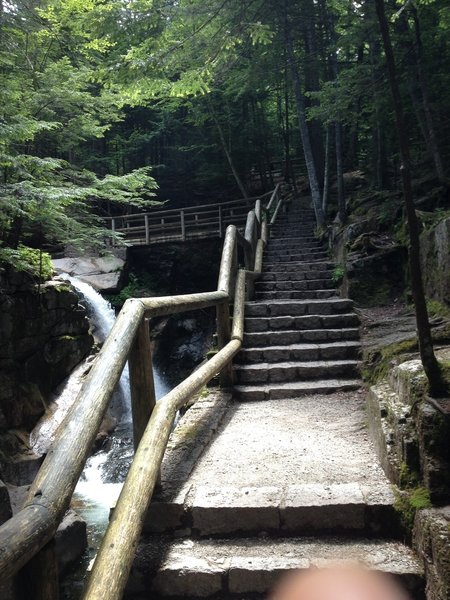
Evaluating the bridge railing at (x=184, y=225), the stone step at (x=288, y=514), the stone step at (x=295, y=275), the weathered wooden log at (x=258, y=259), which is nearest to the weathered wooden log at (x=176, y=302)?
the stone step at (x=288, y=514)

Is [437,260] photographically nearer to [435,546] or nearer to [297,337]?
[297,337]

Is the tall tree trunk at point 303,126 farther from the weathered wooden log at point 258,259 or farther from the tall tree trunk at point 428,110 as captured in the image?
the tall tree trunk at point 428,110

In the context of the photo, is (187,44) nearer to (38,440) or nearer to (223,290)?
(223,290)

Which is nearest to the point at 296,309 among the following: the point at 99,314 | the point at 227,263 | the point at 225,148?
the point at 227,263

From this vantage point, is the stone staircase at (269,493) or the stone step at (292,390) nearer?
the stone staircase at (269,493)

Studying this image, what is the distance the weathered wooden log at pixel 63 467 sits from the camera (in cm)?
113

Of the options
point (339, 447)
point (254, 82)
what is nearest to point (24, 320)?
point (339, 447)

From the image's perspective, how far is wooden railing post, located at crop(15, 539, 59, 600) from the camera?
1249 mm

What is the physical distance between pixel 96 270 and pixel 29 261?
249 inches

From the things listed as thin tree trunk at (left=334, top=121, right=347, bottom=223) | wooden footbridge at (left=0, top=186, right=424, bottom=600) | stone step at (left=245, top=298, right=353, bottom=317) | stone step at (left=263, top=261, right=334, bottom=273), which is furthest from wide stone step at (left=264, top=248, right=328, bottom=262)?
wooden footbridge at (left=0, top=186, right=424, bottom=600)

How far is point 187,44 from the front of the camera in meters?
4.82

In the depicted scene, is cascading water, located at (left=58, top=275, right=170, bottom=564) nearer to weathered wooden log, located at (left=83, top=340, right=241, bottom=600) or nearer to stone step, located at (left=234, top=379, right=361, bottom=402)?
stone step, located at (left=234, top=379, right=361, bottom=402)

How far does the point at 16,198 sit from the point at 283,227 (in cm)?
830

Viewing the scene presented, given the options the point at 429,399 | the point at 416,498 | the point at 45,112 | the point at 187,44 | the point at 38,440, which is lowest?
the point at 38,440
